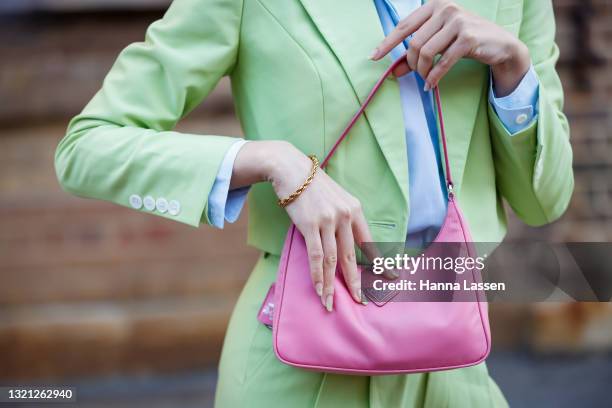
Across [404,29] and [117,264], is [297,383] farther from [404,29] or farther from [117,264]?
[117,264]

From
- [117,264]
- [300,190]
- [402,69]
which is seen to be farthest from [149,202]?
[117,264]

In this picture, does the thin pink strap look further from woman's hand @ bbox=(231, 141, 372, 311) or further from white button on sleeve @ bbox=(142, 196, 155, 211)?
white button on sleeve @ bbox=(142, 196, 155, 211)

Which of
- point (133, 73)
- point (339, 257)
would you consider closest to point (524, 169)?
point (339, 257)

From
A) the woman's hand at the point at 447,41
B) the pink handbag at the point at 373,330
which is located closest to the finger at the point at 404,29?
the woman's hand at the point at 447,41

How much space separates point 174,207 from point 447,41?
0.54 m

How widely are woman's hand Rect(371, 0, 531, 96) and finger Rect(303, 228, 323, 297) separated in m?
0.33

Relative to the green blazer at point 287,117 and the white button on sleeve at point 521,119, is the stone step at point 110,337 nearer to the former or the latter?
the green blazer at point 287,117

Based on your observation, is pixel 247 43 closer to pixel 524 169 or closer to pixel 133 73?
pixel 133 73

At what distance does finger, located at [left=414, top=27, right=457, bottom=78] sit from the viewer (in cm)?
128

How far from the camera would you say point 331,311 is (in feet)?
4.17

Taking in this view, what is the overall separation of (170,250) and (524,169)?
3.10 m

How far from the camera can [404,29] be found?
1.31 meters

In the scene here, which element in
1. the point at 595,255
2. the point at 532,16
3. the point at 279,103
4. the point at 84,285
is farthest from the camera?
the point at 84,285

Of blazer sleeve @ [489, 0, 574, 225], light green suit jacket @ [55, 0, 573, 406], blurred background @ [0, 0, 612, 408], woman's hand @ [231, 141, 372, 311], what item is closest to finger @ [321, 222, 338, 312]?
woman's hand @ [231, 141, 372, 311]
